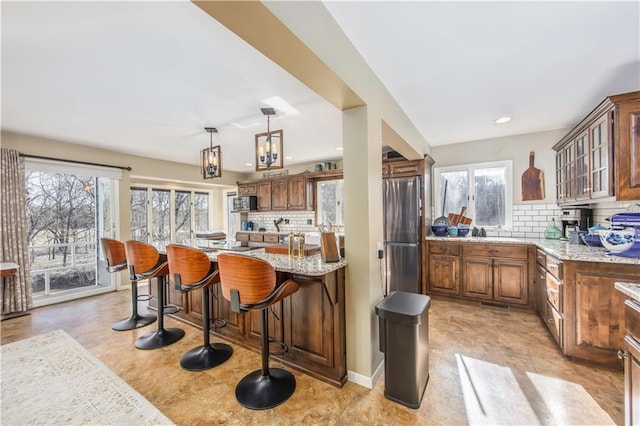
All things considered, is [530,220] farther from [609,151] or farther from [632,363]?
[632,363]

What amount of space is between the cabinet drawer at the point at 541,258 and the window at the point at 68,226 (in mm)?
6477

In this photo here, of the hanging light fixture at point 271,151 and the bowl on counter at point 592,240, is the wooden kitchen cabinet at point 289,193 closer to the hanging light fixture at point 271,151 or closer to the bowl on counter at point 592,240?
the hanging light fixture at point 271,151

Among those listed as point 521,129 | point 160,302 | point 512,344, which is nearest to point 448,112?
point 521,129

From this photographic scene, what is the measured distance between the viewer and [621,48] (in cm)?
188

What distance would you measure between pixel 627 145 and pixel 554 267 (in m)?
1.18

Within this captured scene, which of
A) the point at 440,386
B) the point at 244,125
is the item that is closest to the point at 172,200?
the point at 244,125

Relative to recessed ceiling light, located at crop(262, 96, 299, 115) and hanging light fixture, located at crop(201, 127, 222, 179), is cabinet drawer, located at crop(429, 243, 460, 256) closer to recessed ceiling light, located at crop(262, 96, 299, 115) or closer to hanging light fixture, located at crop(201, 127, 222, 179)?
recessed ceiling light, located at crop(262, 96, 299, 115)

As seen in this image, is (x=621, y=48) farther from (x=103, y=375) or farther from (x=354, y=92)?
(x=103, y=375)

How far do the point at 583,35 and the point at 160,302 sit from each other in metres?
4.24

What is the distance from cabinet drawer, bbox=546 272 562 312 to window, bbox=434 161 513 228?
1539mm

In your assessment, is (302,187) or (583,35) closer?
(583,35)

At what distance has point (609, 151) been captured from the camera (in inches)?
88.2

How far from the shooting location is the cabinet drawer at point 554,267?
242cm

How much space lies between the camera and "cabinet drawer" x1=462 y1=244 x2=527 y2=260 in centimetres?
344
